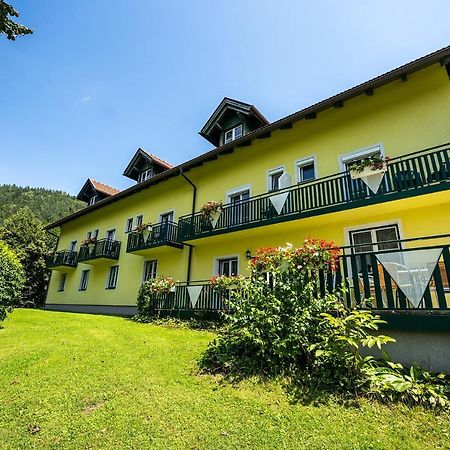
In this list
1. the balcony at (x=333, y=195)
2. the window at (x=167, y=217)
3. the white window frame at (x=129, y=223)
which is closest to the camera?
the balcony at (x=333, y=195)

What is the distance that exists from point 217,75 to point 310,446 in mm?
10692

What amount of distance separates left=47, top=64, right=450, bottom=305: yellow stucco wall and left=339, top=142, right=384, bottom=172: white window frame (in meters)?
0.15

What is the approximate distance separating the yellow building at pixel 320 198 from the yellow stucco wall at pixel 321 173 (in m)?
0.04

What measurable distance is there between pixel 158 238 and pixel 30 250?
22320 mm

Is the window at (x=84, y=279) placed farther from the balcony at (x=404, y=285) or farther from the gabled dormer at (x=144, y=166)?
the balcony at (x=404, y=285)

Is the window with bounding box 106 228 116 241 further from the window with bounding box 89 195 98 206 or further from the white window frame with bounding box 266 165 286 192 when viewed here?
the white window frame with bounding box 266 165 286 192

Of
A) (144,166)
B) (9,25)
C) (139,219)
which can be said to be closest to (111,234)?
(139,219)

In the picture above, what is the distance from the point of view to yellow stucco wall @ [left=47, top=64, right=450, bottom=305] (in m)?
8.38

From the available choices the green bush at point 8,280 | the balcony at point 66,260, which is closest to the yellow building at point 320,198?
the balcony at point 66,260

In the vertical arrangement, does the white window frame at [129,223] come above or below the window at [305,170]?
below

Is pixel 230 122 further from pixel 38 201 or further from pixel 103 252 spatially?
pixel 38 201

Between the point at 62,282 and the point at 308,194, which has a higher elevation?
the point at 308,194

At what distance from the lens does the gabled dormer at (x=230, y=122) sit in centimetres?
1388

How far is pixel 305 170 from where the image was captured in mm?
11320
